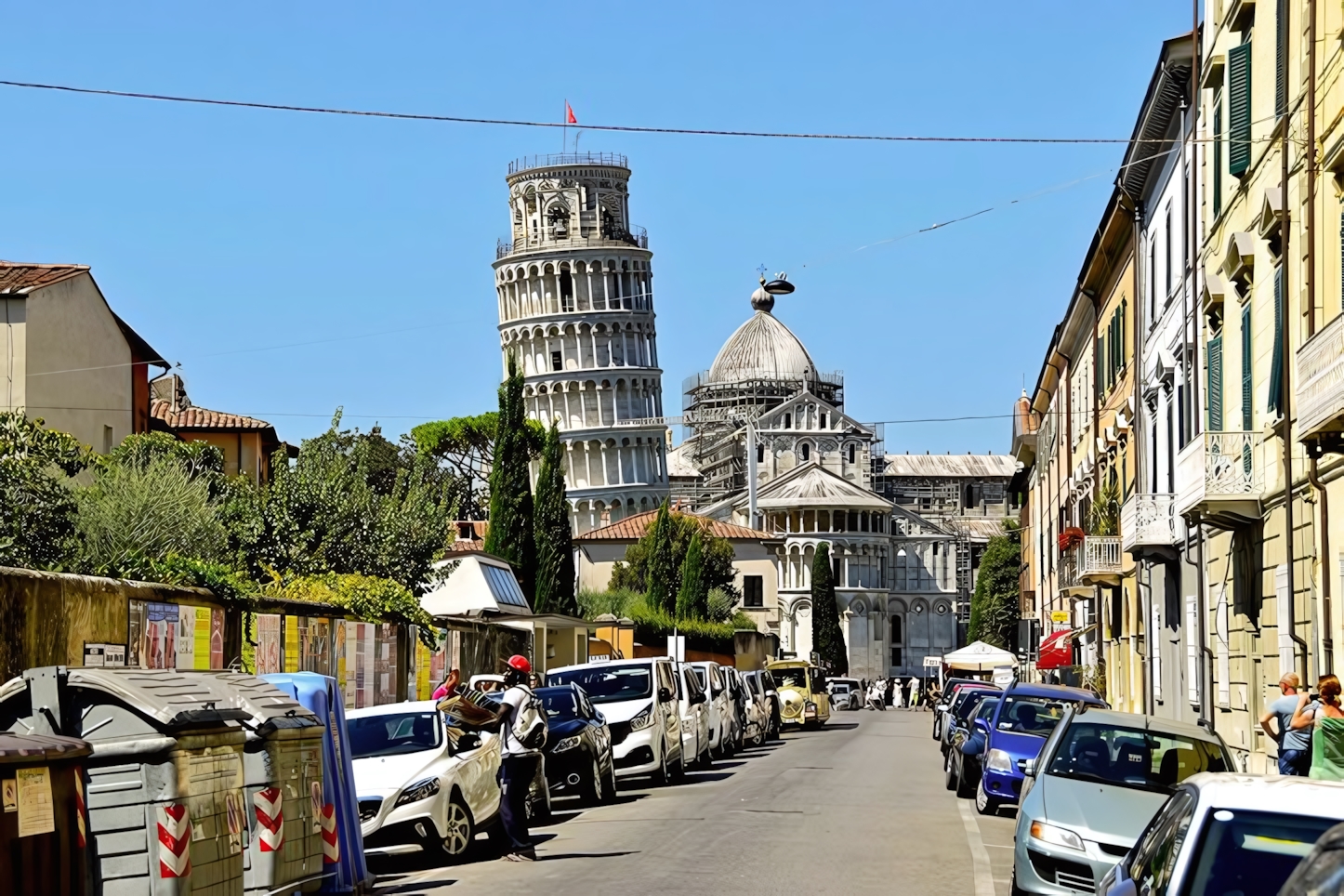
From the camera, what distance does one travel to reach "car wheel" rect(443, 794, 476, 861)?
649 inches

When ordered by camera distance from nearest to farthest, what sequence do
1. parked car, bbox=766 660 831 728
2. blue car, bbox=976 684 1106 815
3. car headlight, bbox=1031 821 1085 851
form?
car headlight, bbox=1031 821 1085 851
blue car, bbox=976 684 1106 815
parked car, bbox=766 660 831 728

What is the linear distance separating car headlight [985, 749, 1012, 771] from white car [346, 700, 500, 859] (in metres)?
6.53

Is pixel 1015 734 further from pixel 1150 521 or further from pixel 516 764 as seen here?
pixel 1150 521

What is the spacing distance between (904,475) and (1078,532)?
137473mm

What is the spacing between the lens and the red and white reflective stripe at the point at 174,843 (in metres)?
9.65

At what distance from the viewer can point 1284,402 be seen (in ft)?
68.3

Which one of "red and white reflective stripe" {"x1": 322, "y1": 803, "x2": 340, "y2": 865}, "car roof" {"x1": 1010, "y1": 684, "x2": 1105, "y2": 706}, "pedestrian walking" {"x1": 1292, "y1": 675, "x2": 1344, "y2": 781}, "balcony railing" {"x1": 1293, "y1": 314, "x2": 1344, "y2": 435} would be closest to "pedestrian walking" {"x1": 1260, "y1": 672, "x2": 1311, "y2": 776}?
"pedestrian walking" {"x1": 1292, "y1": 675, "x2": 1344, "y2": 781}

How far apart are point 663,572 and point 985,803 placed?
65.1m

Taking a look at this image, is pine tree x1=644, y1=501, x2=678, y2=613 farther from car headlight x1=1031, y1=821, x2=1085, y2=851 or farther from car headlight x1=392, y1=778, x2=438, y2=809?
car headlight x1=1031, y1=821, x2=1085, y2=851

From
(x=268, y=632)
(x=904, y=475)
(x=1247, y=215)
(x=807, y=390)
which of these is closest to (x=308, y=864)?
(x=268, y=632)

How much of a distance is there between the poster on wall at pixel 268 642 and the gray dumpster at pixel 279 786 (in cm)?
1059

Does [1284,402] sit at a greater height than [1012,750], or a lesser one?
greater

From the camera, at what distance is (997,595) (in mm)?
125312

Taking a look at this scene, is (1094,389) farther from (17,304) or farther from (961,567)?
(961,567)
